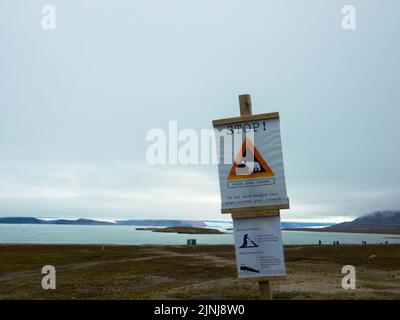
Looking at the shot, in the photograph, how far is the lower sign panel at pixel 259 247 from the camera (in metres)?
7.76

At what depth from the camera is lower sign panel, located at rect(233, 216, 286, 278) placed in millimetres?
7762

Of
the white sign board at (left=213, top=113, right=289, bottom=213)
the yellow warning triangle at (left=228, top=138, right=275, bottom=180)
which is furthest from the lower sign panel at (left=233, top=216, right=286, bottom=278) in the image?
the yellow warning triangle at (left=228, top=138, right=275, bottom=180)

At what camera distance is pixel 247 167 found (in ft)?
25.9

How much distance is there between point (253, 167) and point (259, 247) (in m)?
1.58

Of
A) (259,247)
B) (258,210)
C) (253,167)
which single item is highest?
(253,167)

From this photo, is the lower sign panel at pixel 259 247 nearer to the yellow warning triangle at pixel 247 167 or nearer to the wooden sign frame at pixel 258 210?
the wooden sign frame at pixel 258 210

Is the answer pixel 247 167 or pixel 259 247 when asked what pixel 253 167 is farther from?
pixel 259 247

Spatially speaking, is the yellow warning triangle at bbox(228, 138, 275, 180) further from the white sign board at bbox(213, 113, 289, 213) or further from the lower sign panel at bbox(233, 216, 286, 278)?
the lower sign panel at bbox(233, 216, 286, 278)

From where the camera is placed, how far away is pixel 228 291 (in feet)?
72.3

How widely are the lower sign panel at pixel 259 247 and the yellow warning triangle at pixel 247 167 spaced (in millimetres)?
868

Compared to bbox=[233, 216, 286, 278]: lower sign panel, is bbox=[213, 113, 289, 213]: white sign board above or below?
above

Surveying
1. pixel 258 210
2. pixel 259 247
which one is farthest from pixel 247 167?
pixel 259 247
